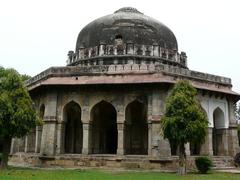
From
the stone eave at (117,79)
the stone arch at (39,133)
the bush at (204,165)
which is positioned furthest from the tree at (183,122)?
the stone arch at (39,133)

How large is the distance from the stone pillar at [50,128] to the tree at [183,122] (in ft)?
18.7

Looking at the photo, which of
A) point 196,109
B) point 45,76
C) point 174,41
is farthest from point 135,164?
point 174,41

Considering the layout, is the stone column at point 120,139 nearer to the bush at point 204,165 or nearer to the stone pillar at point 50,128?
the stone pillar at point 50,128

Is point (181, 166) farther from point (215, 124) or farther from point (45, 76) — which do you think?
point (45, 76)

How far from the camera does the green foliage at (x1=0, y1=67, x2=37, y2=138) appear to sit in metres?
12.6

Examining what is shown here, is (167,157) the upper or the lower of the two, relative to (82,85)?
lower

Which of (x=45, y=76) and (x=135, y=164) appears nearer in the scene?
(x=135, y=164)

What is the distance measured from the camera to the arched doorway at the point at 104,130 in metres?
16.9

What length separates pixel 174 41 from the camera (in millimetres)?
21078

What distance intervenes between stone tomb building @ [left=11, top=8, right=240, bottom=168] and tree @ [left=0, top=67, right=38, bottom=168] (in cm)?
248

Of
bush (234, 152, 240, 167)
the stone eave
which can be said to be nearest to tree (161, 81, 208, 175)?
the stone eave

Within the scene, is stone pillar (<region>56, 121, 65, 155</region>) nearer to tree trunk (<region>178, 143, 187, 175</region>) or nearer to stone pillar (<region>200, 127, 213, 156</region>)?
tree trunk (<region>178, 143, 187, 175</region>)

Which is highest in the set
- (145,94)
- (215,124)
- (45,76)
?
(45,76)

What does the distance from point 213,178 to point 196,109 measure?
8.39 feet
